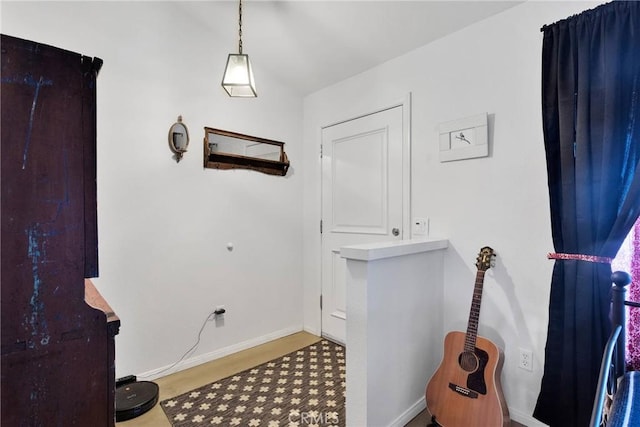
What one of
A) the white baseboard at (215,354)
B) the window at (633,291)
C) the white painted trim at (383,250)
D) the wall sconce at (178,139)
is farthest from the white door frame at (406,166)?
the wall sconce at (178,139)

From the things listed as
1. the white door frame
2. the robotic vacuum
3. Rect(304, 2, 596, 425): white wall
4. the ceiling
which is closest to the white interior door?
the white door frame

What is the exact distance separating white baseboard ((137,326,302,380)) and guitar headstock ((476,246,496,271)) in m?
1.97

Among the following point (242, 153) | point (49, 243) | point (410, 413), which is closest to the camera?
point (49, 243)

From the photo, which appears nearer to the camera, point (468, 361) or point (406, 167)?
point (468, 361)

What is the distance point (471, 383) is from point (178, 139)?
247 cm

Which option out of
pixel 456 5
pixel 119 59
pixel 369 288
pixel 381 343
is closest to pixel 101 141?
pixel 119 59

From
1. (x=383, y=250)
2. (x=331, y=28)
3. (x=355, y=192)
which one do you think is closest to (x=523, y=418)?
(x=383, y=250)

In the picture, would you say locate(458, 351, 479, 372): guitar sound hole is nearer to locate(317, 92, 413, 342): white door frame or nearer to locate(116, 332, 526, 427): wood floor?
locate(116, 332, 526, 427): wood floor

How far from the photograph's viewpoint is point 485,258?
6.05ft

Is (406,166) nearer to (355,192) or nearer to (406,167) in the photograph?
(406,167)

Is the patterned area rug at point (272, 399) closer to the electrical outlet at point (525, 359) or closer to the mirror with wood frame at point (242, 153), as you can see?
the electrical outlet at point (525, 359)

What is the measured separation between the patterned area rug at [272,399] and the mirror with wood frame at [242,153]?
165cm

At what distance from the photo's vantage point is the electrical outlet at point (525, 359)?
1762 millimetres

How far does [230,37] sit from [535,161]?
2.43 m
